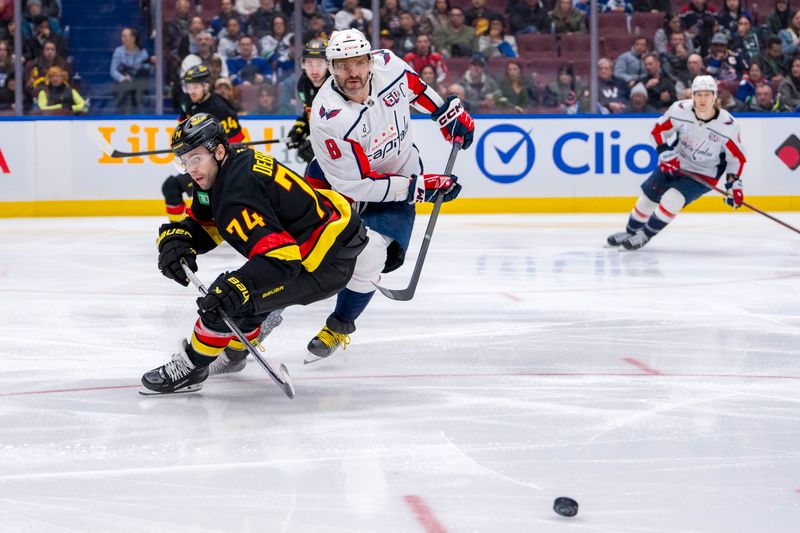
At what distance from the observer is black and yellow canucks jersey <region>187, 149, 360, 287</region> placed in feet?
10.1

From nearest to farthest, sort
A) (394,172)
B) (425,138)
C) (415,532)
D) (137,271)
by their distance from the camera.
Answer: (415,532) < (394,172) < (137,271) < (425,138)

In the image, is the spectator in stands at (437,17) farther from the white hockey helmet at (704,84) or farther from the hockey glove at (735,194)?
the hockey glove at (735,194)

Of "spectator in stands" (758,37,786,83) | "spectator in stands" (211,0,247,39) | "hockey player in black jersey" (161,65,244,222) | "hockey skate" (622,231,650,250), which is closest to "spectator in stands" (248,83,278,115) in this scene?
"spectator in stands" (211,0,247,39)

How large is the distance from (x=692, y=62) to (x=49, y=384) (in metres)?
7.39

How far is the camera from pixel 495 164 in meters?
9.62

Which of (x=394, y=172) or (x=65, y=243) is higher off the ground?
(x=394, y=172)

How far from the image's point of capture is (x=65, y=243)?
761cm

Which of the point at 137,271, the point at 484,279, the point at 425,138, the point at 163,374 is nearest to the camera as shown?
the point at 163,374

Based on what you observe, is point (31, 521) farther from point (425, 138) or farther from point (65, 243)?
point (425, 138)

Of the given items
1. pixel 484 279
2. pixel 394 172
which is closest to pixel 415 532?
pixel 394 172

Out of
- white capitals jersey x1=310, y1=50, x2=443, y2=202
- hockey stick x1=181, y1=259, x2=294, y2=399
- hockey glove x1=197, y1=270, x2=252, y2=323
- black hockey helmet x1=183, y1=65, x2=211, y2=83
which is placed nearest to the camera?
hockey glove x1=197, y1=270, x2=252, y2=323

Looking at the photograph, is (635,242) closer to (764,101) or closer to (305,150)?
(305,150)

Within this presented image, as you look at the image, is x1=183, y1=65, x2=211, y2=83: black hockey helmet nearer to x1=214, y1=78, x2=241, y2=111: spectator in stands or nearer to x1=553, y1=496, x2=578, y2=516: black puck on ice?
x1=214, y1=78, x2=241, y2=111: spectator in stands

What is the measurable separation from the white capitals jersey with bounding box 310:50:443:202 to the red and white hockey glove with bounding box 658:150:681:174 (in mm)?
3312
